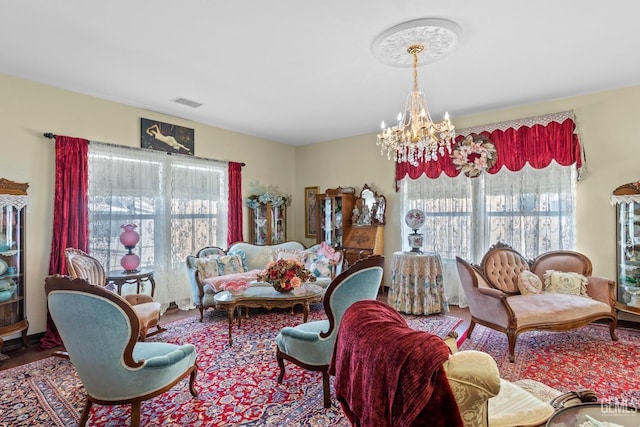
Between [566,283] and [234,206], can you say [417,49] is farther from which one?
[234,206]

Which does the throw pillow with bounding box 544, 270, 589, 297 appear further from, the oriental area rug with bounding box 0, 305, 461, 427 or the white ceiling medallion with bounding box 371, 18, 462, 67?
the oriental area rug with bounding box 0, 305, 461, 427

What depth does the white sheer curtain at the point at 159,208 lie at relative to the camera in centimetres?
414

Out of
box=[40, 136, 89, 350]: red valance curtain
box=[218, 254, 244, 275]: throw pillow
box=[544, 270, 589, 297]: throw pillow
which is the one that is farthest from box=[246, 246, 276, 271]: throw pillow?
box=[544, 270, 589, 297]: throw pillow

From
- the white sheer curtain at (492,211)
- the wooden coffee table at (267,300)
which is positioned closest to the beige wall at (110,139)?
the white sheer curtain at (492,211)

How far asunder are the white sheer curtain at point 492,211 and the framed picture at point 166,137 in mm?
3512

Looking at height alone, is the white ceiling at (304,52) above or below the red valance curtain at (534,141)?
above

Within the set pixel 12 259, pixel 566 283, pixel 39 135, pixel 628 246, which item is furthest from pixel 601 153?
pixel 12 259

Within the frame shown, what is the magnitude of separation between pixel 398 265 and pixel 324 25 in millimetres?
3217

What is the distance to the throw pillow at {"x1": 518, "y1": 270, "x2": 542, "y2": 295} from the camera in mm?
3786

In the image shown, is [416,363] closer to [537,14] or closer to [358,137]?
[537,14]

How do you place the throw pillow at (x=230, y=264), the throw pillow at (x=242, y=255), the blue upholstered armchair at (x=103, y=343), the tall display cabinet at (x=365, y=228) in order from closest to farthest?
the blue upholstered armchair at (x=103, y=343) < the throw pillow at (x=230, y=264) < the throw pillow at (x=242, y=255) < the tall display cabinet at (x=365, y=228)

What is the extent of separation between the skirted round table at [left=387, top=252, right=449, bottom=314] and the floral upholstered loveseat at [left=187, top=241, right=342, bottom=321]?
3.21ft

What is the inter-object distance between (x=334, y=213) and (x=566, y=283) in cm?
350

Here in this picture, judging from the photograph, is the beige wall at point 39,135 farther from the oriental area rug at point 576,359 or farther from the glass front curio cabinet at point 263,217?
the oriental area rug at point 576,359
